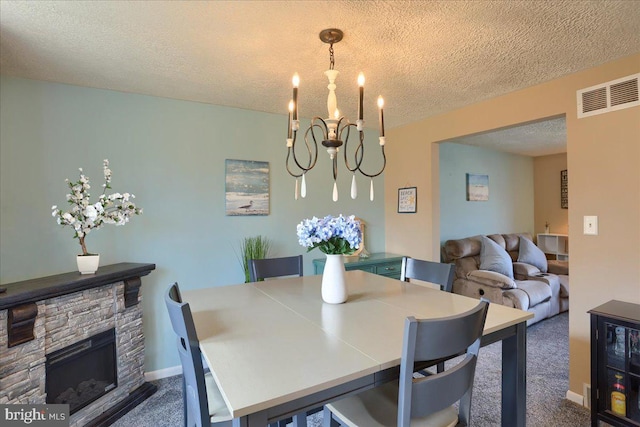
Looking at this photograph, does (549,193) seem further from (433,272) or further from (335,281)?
(335,281)

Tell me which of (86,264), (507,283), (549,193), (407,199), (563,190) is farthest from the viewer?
(549,193)

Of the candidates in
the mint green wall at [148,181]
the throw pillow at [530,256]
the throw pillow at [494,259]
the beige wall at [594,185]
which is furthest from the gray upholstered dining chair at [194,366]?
the throw pillow at [530,256]

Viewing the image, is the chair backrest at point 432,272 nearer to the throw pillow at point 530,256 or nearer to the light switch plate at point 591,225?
the light switch plate at point 591,225

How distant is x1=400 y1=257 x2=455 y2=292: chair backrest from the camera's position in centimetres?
198

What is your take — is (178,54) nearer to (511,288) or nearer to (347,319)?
(347,319)

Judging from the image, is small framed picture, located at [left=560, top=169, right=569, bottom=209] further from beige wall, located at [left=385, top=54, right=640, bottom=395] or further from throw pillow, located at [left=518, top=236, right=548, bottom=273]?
beige wall, located at [left=385, top=54, right=640, bottom=395]

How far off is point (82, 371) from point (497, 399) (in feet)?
9.38

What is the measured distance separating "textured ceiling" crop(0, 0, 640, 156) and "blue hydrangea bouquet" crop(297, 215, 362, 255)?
3.40 ft

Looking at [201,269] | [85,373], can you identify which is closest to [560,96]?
[201,269]

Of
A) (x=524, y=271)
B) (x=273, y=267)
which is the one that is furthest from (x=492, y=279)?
(x=273, y=267)

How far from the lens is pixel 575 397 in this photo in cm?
222

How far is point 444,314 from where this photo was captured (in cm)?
146

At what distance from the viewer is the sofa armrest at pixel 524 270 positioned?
4146mm

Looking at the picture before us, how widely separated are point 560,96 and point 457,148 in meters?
2.29
